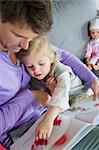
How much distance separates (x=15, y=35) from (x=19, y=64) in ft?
1.10

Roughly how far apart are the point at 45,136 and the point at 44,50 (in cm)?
Result: 38

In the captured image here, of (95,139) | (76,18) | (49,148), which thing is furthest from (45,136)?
(76,18)

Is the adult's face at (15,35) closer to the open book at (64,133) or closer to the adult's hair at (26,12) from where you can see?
the adult's hair at (26,12)

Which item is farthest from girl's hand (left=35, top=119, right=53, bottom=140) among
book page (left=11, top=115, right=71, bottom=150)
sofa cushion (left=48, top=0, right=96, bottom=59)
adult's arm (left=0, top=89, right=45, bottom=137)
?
sofa cushion (left=48, top=0, right=96, bottom=59)

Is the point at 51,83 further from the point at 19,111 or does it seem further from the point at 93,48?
the point at 93,48

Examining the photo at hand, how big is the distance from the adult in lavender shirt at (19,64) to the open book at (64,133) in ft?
0.26

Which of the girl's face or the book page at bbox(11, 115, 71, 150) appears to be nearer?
the book page at bbox(11, 115, 71, 150)

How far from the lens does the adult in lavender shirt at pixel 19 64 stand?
3.32 feet

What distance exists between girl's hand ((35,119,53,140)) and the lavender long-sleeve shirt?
0.44ft

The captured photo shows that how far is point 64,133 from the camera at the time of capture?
Answer: 4.14 feet

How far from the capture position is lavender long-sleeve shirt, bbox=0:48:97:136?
50.9 inches

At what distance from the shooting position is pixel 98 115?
1.36 metres

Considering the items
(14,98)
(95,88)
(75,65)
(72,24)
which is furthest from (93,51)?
(14,98)

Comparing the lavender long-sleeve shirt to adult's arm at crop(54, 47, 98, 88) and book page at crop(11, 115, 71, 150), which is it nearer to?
book page at crop(11, 115, 71, 150)
